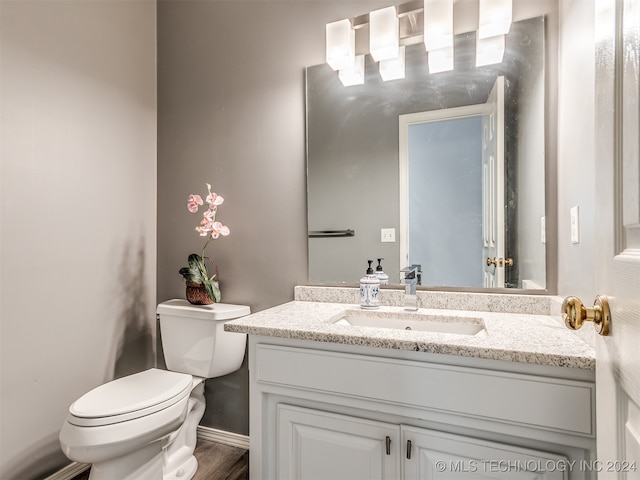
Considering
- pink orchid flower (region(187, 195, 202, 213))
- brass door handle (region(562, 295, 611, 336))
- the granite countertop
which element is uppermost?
pink orchid flower (region(187, 195, 202, 213))

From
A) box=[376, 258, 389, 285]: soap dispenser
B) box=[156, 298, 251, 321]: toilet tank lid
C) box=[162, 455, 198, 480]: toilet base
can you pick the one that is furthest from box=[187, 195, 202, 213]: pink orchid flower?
box=[162, 455, 198, 480]: toilet base

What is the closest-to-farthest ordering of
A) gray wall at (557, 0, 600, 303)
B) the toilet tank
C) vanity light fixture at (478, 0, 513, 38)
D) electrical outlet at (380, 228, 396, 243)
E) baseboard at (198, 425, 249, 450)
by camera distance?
gray wall at (557, 0, 600, 303)
vanity light fixture at (478, 0, 513, 38)
electrical outlet at (380, 228, 396, 243)
the toilet tank
baseboard at (198, 425, 249, 450)

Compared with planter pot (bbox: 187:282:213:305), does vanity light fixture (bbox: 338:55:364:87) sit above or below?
above

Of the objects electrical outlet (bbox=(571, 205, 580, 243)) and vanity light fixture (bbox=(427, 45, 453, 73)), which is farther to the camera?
vanity light fixture (bbox=(427, 45, 453, 73))

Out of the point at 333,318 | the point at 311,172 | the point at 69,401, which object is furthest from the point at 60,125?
the point at 333,318

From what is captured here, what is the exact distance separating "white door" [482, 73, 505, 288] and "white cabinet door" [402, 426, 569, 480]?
65 cm

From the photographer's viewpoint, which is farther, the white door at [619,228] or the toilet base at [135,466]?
the toilet base at [135,466]

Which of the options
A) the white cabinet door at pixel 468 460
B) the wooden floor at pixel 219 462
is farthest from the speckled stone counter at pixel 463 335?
the wooden floor at pixel 219 462

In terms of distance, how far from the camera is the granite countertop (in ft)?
2.80

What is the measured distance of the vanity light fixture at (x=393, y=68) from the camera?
1.53 meters

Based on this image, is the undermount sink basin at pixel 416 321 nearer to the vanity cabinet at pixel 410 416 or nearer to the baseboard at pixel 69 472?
the vanity cabinet at pixel 410 416

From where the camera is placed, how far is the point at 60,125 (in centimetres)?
158

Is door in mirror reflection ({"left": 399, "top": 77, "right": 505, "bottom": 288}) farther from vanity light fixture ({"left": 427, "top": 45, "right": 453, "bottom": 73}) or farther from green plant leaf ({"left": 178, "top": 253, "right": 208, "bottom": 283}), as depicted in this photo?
green plant leaf ({"left": 178, "top": 253, "right": 208, "bottom": 283})

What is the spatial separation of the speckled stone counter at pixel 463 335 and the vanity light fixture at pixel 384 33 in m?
1.05
